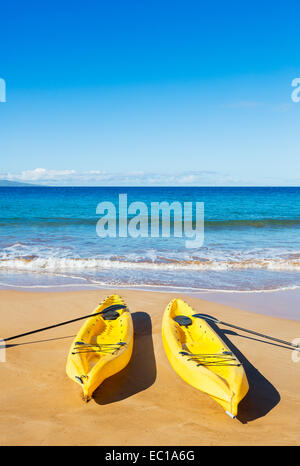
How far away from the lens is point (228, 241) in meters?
15.5

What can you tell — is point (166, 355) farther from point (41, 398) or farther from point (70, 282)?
point (70, 282)

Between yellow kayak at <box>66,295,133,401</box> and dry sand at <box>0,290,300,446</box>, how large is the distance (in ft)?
0.96

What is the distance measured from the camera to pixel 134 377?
423cm

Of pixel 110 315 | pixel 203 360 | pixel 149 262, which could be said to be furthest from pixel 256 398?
pixel 149 262

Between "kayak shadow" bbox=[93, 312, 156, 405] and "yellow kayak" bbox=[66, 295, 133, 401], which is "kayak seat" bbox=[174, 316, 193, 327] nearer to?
"kayak shadow" bbox=[93, 312, 156, 405]

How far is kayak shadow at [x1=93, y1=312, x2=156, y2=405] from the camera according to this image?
383 centimetres

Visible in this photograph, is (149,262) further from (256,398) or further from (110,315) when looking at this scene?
(256,398)

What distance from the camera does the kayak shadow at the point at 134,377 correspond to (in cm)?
383

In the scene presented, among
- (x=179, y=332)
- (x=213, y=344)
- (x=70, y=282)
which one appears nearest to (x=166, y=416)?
(x=213, y=344)

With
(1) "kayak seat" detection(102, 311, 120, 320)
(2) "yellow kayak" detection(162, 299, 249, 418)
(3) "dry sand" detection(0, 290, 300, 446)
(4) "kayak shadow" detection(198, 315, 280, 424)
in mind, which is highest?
(1) "kayak seat" detection(102, 311, 120, 320)

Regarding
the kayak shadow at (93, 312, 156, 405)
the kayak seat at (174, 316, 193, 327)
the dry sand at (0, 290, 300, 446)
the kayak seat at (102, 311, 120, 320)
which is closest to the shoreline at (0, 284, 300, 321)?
the dry sand at (0, 290, 300, 446)

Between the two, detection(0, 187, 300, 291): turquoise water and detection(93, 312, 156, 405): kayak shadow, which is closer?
detection(93, 312, 156, 405): kayak shadow

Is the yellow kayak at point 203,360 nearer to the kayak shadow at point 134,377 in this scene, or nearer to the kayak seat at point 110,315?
the kayak shadow at point 134,377
